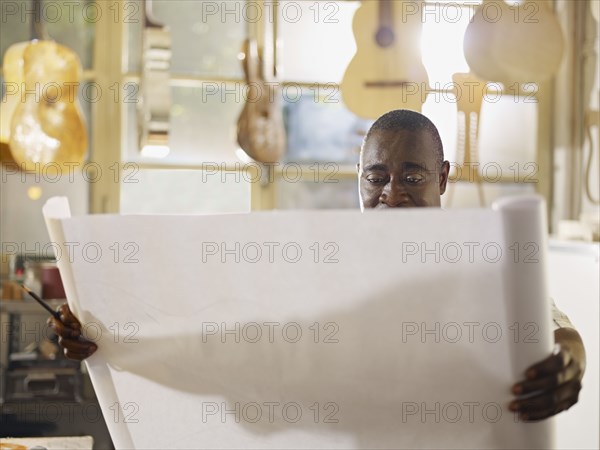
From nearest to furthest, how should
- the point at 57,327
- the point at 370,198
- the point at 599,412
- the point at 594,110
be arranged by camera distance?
the point at 57,327 < the point at 370,198 < the point at 599,412 < the point at 594,110

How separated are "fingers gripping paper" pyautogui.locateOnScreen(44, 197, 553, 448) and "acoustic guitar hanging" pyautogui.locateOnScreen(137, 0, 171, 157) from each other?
1.97m

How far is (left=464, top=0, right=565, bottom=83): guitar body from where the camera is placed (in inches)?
106

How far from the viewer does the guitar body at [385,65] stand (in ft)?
9.23

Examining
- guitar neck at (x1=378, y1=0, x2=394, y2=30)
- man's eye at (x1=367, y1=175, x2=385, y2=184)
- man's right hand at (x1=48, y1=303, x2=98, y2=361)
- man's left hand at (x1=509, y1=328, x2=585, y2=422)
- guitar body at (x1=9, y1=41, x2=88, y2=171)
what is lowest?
man's left hand at (x1=509, y1=328, x2=585, y2=422)

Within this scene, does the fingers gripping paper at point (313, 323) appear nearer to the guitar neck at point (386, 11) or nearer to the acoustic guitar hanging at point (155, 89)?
the acoustic guitar hanging at point (155, 89)

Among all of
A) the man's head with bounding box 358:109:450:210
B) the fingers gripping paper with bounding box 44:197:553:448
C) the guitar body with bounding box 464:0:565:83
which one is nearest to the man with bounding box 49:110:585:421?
the man's head with bounding box 358:109:450:210

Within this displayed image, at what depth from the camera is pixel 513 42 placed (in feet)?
8.87

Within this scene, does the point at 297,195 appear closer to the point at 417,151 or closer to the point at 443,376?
the point at 417,151

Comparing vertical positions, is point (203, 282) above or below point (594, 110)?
below

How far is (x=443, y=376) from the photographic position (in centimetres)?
65

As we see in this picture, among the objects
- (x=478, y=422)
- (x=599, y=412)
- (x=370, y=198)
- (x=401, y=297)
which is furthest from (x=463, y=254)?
(x=599, y=412)

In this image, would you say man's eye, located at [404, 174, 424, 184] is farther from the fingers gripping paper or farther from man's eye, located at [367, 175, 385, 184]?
the fingers gripping paper

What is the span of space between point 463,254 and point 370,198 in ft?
2.27

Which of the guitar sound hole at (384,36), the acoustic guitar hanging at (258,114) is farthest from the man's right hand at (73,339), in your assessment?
the guitar sound hole at (384,36)
